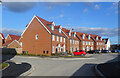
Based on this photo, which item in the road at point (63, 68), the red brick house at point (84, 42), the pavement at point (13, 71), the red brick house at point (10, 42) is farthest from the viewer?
the red brick house at point (84, 42)

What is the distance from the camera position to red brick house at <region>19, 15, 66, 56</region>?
34469 mm

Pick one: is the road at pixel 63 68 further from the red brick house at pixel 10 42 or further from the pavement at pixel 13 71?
the red brick house at pixel 10 42

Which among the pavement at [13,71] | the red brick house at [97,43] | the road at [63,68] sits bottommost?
the road at [63,68]

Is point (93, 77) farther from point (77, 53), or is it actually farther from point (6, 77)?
point (77, 53)

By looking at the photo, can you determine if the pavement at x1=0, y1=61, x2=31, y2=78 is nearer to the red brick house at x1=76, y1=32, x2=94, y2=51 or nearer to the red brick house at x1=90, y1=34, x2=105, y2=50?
the red brick house at x1=76, y1=32, x2=94, y2=51

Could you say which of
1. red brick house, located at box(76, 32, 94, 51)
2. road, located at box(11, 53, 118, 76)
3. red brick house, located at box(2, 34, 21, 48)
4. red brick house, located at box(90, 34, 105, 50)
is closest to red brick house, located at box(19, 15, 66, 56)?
red brick house, located at box(2, 34, 21, 48)

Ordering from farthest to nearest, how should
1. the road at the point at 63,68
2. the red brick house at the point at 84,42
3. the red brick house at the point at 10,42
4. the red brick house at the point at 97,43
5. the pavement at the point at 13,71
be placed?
the red brick house at the point at 97,43
the red brick house at the point at 84,42
the red brick house at the point at 10,42
the road at the point at 63,68
the pavement at the point at 13,71

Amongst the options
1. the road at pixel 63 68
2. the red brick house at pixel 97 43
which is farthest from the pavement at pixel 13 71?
the red brick house at pixel 97 43

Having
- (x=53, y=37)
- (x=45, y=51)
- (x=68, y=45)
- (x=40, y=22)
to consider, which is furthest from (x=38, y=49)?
(x=68, y=45)

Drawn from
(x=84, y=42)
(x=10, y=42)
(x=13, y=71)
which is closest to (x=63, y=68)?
(x=13, y=71)

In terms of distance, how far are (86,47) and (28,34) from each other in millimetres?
33371

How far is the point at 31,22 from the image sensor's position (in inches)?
1457

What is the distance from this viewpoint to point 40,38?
35.6m

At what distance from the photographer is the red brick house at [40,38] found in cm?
3447
